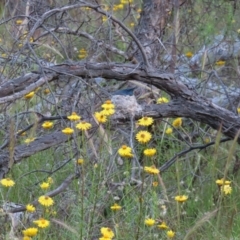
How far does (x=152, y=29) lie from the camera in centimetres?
464

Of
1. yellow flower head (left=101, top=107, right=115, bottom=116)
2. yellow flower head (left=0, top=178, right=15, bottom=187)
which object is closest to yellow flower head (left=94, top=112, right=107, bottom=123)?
yellow flower head (left=101, top=107, right=115, bottom=116)

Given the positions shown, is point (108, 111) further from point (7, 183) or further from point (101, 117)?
point (7, 183)

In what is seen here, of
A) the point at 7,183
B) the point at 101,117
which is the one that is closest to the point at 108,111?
the point at 101,117

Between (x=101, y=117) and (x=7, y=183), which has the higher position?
(x=101, y=117)

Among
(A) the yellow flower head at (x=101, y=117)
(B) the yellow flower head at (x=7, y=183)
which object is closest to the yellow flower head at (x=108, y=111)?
(A) the yellow flower head at (x=101, y=117)

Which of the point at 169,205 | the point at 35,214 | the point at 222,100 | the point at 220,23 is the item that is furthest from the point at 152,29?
the point at 220,23

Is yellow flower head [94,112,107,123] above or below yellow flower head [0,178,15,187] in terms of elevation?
above

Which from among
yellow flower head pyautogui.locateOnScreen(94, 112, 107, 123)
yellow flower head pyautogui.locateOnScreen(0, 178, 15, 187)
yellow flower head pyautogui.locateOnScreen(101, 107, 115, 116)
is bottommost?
yellow flower head pyautogui.locateOnScreen(0, 178, 15, 187)

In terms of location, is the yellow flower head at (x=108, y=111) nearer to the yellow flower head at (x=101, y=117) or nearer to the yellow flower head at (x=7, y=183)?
the yellow flower head at (x=101, y=117)

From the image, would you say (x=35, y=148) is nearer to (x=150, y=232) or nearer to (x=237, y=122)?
(x=150, y=232)

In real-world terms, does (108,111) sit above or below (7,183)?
above

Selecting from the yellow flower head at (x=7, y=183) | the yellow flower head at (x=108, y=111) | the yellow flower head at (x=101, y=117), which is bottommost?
the yellow flower head at (x=7, y=183)

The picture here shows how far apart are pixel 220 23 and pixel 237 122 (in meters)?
4.07

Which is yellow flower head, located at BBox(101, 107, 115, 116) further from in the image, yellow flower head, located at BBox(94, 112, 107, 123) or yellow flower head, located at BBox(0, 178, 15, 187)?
yellow flower head, located at BBox(0, 178, 15, 187)
